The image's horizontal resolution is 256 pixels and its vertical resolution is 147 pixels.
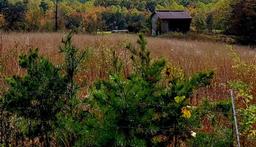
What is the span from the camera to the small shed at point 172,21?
53.5 metres

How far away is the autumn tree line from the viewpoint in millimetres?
33062

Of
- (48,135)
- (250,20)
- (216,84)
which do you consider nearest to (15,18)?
(250,20)

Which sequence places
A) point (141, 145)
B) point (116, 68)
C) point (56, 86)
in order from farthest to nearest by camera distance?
point (116, 68) < point (56, 86) < point (141, 145)

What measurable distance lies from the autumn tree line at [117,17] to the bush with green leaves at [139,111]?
200 centimetres

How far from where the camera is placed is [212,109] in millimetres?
3443

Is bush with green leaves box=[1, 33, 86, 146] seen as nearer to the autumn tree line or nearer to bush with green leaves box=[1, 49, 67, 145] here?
bush with green leaves box=[1, 49, 67, 145]

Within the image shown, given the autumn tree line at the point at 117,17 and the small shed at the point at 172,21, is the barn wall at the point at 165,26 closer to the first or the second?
the small shed at the point at 172,21

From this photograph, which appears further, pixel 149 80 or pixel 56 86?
pixel 56 86

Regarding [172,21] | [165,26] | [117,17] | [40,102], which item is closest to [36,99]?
[40,102]

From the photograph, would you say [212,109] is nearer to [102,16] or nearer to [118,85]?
[118,85]

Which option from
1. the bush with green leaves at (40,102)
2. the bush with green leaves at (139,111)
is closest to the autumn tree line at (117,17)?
the bush with green leaves at (40,102)

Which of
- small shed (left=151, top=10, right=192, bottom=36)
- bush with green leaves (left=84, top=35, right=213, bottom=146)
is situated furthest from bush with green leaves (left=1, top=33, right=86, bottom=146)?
small shed (left=151, top=10, right=192, bottom=36)

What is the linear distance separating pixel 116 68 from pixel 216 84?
332 centimetres

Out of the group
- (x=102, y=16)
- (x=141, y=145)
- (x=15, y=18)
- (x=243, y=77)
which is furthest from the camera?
(x=102, y=16)
